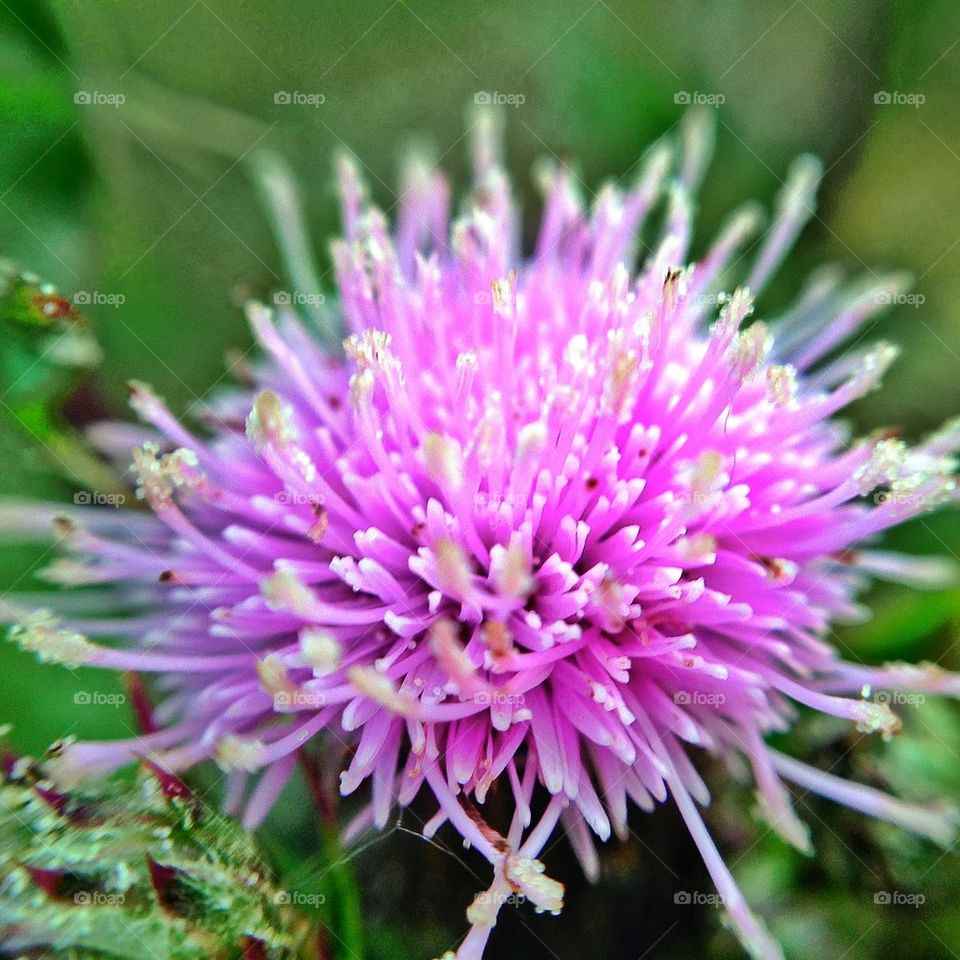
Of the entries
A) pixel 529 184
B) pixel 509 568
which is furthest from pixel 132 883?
pixel 529 184

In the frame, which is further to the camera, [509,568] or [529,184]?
[529,184]

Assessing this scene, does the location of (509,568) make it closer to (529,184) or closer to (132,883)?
(132,883)

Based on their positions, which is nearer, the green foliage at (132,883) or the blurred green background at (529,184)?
the green foliage at (132,883)

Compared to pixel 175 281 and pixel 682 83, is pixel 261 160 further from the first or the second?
pixel 682 83

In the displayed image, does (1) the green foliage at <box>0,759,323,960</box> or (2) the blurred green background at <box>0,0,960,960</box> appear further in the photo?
(2) the blurred green background at <box>0,0,960,960</box>

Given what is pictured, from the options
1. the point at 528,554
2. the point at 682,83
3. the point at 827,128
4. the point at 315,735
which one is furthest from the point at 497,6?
the point at 315,735

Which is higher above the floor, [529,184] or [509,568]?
[529,184]
